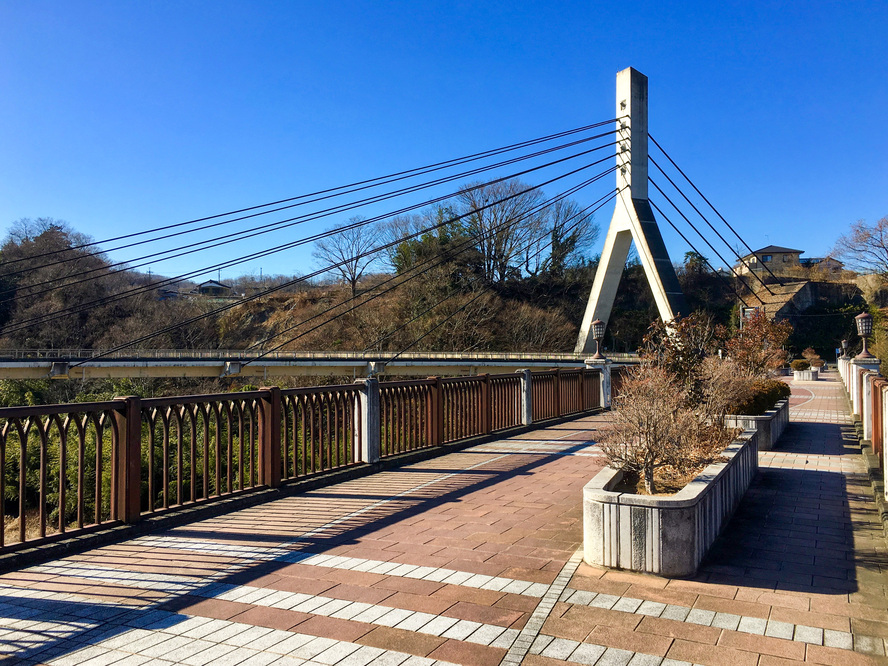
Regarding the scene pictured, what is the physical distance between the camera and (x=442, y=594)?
3770mm

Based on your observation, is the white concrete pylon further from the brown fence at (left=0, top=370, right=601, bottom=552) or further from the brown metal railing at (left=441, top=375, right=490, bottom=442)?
the brown metal railing at (left=441, top=375, right=490, bottom=442)

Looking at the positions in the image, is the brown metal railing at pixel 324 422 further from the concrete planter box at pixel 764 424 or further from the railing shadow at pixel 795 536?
the concrete planter box at pixel 764 424

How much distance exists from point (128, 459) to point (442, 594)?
2.80 m

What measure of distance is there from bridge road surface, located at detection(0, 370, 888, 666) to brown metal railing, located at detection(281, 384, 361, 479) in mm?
816

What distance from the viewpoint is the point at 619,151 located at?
25.4 m

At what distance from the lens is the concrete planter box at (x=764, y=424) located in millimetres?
9086

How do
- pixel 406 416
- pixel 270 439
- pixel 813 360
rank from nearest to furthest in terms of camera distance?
pixel 270 439 → pixel 406 416 → pixel 813 360

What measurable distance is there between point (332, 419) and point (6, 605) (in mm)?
4160

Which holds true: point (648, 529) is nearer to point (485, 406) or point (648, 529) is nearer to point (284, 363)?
point (485, 406)

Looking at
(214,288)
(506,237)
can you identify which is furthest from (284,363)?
(214,288)

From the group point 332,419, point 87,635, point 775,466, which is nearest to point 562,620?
point 87,635

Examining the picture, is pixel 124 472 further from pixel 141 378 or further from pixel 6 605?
pixel 141 378

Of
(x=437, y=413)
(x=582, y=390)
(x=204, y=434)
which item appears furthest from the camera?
(x=582, y=390)

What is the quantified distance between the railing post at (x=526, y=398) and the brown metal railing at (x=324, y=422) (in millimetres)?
4563
